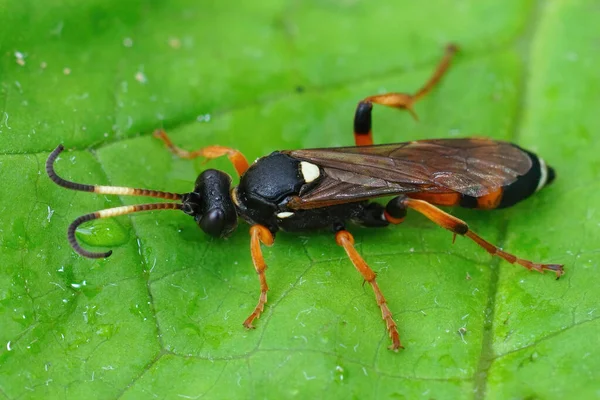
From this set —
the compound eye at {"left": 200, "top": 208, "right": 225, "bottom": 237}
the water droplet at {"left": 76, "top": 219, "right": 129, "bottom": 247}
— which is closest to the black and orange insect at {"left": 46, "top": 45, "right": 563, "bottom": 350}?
the compound eye at {"left": 200, "top": 208, "right": 225, "bottom": 237}

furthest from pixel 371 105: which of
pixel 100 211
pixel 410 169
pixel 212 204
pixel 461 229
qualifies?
pixel 100 211

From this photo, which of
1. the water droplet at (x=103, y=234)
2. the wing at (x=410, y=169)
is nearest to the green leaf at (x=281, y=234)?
the water droplet at (x=103, y=234)

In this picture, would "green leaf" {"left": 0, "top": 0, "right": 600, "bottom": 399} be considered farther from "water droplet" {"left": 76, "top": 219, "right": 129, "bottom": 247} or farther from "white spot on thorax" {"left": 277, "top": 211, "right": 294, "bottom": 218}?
"white spot on thorax" {"left": 277, "top": 211, "right": 294, "bottom": 218}

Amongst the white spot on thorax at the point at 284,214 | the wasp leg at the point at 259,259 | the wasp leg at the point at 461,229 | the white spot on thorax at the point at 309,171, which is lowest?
the wasp leg at the point at 259,259

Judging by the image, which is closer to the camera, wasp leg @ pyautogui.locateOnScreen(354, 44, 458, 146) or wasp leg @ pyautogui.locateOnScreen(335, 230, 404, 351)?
wasp leg @ pyautogui.locateOnScreen(335, 230, 404, 351)

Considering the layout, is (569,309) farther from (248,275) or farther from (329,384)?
(248,275)

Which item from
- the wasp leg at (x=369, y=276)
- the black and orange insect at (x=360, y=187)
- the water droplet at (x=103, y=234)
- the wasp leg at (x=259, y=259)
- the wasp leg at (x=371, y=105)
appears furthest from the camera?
the wasp leg at (x=371, y=105)

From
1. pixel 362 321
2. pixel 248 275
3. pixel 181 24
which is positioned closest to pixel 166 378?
pixel 248 275

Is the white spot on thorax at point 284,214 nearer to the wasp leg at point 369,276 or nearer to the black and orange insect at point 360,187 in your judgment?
the black and orange insect at point 360,187

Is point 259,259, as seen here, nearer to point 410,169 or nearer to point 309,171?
point 309,171
